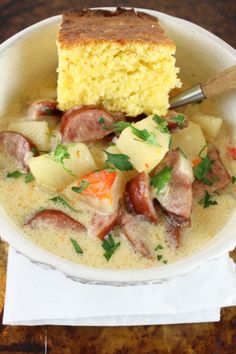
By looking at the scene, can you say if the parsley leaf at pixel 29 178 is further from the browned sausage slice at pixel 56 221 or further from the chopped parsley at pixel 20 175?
the browned sausage slice at pixel 56 221

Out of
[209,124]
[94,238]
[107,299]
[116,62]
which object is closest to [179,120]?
[209,124]

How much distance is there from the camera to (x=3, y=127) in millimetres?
2059

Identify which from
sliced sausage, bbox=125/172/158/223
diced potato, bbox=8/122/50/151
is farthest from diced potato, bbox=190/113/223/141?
diced potato, bbox=8/122/50/151

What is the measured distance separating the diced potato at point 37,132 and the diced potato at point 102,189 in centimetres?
24

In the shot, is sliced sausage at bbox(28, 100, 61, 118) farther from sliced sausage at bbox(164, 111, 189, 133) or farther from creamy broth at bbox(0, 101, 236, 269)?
sliced sausage at bbox(164, 111, 189, 133)

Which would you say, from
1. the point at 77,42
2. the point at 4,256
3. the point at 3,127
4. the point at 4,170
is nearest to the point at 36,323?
the point at 4,256

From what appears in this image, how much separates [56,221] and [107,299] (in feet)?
0.94

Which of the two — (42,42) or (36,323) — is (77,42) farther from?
(36,323)

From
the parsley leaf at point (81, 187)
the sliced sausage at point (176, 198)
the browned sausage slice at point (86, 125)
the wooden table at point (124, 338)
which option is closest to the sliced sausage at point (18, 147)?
the browned sausage slice at point (86, 125)

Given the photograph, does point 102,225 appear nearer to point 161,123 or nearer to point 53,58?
point 161,123

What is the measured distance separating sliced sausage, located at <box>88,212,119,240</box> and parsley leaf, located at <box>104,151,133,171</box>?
14 centimetres

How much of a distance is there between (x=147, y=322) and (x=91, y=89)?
779 mm

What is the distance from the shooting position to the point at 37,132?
1.96 metres

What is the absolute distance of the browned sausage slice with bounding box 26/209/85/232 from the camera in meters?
1.78
